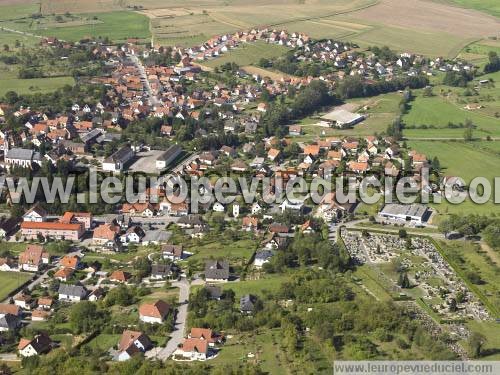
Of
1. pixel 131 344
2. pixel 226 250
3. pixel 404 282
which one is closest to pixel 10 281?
pixel 131 344

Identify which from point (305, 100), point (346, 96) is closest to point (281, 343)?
point (305, 100)

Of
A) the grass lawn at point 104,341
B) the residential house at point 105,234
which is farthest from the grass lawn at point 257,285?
the residential house at point 105,234

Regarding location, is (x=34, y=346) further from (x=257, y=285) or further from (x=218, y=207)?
(x=218, y=207)

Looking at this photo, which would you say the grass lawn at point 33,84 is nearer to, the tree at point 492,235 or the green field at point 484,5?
the tree at point 492,235

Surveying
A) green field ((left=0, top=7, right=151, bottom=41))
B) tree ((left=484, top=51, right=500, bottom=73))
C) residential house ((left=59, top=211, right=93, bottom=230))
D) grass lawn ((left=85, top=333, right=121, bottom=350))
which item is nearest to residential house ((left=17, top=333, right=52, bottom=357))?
grass lawn ((left=85, top=333, right=121, bottom=350))

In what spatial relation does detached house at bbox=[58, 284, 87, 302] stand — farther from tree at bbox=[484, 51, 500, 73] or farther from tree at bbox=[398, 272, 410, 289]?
tree at bbox=[484, 51, 500, 73]

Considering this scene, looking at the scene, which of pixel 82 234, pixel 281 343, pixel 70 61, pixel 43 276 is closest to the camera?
pixel 281 343

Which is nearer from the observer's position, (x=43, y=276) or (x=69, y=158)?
(x=43, y=276)

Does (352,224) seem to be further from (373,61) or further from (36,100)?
(373,61)
